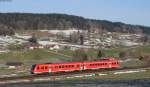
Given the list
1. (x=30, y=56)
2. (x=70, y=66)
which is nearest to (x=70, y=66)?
(x=70, y=66)

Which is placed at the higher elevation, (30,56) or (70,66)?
(70,66)

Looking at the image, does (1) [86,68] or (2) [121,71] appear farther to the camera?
(1) [86,68]

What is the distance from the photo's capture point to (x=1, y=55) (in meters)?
138

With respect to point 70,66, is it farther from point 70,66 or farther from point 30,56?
point 30,56

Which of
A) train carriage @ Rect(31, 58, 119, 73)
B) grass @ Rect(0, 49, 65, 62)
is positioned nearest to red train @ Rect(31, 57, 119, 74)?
train carriage @ Rect(31, 58, 119, 73)

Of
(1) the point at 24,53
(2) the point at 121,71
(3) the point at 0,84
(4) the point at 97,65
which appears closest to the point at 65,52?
(1) the point at 24,53

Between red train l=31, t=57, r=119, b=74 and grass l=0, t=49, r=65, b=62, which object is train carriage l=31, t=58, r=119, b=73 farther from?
grass l=0, t=49, r=65, b=62

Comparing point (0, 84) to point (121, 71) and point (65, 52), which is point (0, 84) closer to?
point (121, 71)

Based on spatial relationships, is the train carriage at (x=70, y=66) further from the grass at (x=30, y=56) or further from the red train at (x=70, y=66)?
the grass at (x=30, y=56)

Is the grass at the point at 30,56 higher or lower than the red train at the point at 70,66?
lower

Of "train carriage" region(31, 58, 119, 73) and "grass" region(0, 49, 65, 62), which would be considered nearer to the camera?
"train carriage" region(31, 58, 119, 73)

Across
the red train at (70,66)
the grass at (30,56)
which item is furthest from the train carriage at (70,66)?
the grass at (30,56)

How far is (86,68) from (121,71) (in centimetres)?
959

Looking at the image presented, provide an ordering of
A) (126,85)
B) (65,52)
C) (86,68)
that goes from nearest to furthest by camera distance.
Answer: (126,85), (86,68), (65,52)
